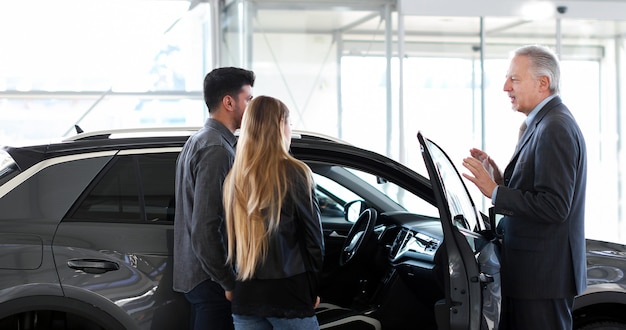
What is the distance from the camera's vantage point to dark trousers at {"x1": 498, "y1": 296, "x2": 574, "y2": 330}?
336 centimetres

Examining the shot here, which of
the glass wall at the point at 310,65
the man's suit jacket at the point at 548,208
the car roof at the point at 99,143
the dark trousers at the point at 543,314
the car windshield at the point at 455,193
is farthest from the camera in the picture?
the glass wall at the point at 310,65

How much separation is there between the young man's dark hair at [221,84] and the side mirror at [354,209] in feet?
3.89

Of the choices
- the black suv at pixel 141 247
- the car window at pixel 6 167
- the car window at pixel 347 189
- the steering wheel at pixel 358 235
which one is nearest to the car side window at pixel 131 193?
the black suv at pixel 141 247

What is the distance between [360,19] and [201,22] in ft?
7.52

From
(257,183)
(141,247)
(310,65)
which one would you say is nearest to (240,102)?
(257,183)

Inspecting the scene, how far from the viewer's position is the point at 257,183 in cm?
307

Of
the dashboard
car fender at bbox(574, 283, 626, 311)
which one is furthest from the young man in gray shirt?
car fender at bbox(574, 283, 626, 311)

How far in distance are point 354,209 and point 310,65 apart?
269 inches

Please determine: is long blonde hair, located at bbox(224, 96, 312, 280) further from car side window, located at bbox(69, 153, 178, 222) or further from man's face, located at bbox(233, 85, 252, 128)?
car side window, located at bbox(69, 153, 178, 222)

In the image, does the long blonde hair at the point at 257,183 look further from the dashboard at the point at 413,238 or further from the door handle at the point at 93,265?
the dashboard at the point at 413,238

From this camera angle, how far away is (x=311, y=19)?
438 inches

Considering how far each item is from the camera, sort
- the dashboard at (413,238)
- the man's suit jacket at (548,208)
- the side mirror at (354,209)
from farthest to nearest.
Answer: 1. the side mirror at (354,209)
2. the dashboard at (413,238)
3. the man's suit jacket at (548,208)

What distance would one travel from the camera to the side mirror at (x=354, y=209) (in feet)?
14.9

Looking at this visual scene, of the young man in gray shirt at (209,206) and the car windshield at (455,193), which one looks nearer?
the young man in gray shirt at (209,206)
